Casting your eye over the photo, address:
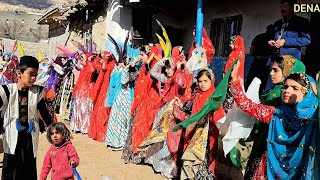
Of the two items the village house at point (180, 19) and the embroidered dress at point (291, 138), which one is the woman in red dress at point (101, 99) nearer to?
the village house at point (180, 19)

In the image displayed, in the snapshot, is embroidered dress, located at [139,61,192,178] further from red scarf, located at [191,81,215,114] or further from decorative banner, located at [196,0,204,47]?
decorative banner, located at [196,0,204,47]

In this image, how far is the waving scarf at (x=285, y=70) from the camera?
3.07 metres

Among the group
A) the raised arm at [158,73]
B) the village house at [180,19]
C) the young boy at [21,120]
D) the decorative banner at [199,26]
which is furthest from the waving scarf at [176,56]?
the young boy at [21,120]

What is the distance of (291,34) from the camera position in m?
4.90

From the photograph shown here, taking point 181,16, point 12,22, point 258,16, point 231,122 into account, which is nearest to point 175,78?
point 231,122

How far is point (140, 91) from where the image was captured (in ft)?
18.9

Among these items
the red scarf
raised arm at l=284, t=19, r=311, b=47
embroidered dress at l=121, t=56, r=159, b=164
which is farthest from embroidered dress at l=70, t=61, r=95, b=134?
raised arm at l=284, t=19, r=311, b=47

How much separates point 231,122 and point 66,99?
6.96 m

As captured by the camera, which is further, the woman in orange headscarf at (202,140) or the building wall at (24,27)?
the building wall at (24,27)

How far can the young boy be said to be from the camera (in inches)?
132

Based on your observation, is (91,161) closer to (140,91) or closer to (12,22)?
(140,91)

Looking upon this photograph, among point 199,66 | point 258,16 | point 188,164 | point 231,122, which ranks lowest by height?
point 188,164

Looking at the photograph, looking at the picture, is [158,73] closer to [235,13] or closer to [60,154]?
[60,154]

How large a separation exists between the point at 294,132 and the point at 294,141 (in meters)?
0.06
